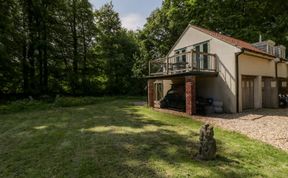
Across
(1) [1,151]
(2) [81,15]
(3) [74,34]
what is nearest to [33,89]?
(3) [74,34]

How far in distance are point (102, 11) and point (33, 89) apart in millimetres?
14325

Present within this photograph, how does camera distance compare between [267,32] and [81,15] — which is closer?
[267,32]

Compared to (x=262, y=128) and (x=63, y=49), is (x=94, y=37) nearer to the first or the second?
(x=63, y=49)

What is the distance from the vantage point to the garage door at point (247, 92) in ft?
45.9

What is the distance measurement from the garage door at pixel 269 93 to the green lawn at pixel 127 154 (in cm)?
904

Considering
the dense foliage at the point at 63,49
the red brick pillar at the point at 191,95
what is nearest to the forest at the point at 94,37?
the dense foliage at the point at 63,49

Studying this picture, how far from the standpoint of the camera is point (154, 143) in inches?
257

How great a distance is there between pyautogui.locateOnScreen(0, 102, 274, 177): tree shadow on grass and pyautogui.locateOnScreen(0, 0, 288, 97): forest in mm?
12175

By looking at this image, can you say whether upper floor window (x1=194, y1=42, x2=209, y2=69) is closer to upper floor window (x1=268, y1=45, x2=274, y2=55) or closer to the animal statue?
upper floor window (x1=268, y1=45, x2=274, y2=55)

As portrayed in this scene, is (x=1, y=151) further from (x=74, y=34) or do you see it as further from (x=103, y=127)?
(x=74, y=34)

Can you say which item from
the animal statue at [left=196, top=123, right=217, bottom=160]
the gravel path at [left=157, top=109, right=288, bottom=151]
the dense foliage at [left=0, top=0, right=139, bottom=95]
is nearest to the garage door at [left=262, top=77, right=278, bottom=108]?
the gravel path at [left=157, top=109, right=288, bottom=151]

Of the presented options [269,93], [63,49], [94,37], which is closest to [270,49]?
[269,93]

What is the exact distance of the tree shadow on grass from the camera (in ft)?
15.0

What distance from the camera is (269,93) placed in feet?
50.3
